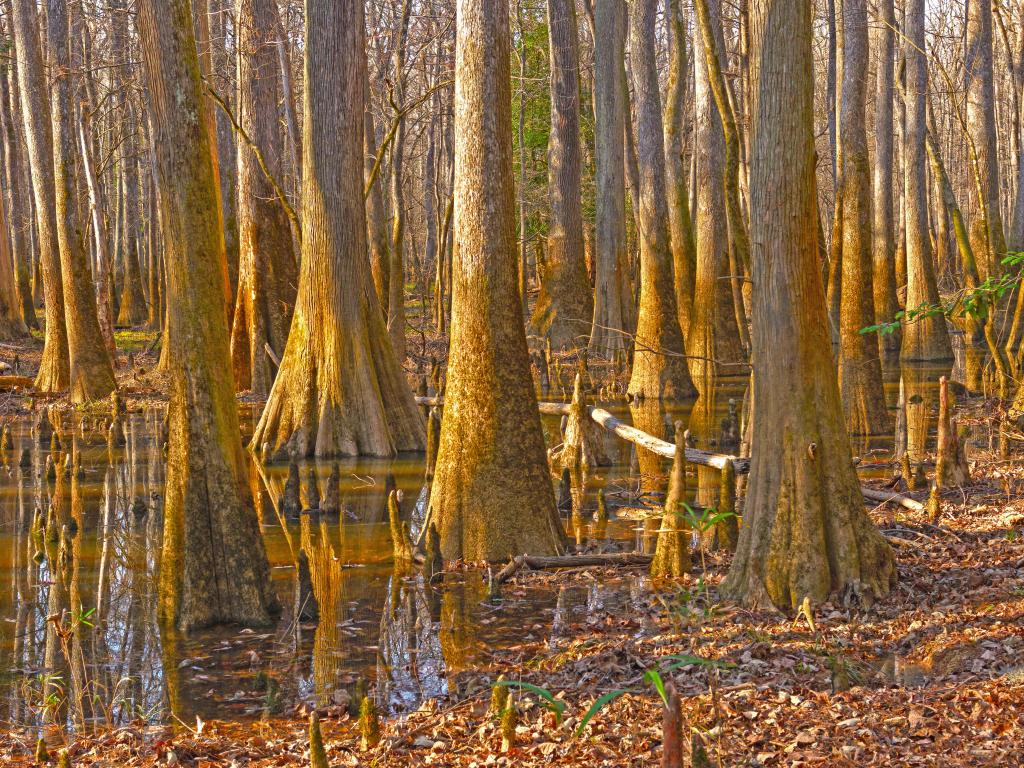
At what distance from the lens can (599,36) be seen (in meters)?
18.7

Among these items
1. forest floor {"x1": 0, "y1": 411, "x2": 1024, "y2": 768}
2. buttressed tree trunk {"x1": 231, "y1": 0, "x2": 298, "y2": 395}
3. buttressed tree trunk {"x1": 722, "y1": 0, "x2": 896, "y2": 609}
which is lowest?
forest floor {"x1": 0, "y1": 411, "x2": 1024, "y2": 768}

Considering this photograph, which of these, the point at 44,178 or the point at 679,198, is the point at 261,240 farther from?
the point at 679,198

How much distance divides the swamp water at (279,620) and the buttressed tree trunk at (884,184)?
34.7 ft

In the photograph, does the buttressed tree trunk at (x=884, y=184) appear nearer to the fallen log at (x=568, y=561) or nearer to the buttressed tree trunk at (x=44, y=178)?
the fallen log at (x=568, y=561)

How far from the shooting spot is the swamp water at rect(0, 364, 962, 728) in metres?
5.29

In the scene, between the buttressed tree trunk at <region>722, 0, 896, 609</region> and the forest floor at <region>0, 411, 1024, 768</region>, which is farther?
the buttressed tree trunk at <region>722, 0, 896, 609</region>

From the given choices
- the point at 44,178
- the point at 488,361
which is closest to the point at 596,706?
the point at 488,361

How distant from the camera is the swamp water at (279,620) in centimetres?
529

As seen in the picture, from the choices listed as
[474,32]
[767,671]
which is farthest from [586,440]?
[767,671]

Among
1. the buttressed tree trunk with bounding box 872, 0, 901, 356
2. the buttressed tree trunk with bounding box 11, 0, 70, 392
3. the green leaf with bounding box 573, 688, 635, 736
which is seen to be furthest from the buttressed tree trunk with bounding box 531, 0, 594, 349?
the green leaf with bounding box 573, 688, 635, 736

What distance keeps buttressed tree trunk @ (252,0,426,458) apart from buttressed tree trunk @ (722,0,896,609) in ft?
21.2

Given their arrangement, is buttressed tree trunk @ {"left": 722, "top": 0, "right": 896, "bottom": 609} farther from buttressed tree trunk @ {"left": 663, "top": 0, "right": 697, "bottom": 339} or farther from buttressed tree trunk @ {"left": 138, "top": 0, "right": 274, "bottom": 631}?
buttressed tree trunk @ {"left": 663, "top": 0, "right": 697, "bottom": 339}

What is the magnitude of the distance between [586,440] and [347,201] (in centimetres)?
393

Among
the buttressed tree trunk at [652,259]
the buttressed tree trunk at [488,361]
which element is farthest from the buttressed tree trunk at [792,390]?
the buttressed tree trunk at [652,259]
